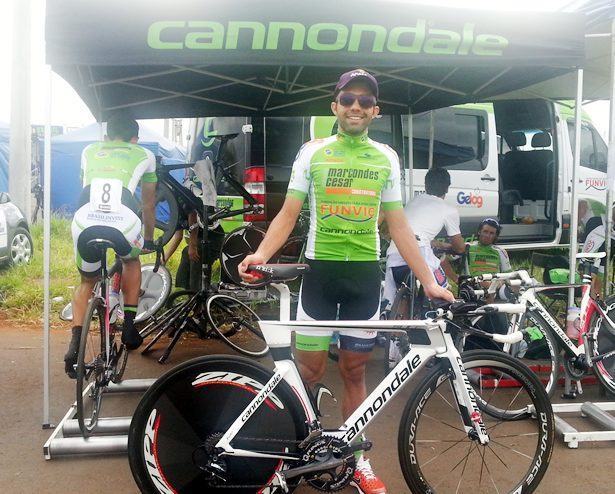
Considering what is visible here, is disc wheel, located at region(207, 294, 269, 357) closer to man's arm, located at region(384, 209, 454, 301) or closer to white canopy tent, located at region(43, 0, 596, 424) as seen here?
white canopy tent, located at region(43, 0, 596, 424)

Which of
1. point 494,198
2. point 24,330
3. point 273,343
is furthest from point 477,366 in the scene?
point 494,198

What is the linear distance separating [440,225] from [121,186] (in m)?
2.52

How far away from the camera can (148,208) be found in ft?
13.7

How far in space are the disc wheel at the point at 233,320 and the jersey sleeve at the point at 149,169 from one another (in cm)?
148

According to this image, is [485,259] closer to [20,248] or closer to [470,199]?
[470,199]

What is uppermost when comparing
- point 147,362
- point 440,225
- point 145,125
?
point 145,125

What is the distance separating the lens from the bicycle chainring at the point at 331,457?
261cm

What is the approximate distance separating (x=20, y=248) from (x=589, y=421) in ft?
24.5

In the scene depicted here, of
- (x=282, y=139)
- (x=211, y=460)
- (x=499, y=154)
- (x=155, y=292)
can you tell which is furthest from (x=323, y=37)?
(x=499, y=154)

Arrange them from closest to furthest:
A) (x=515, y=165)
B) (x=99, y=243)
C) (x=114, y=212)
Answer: (x=99, y=243) → (x=114, y=212) → (x=515, y=165)

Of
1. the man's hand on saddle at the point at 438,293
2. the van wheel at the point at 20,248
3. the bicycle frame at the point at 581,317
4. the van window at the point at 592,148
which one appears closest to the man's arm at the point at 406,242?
the man's hand on saddle at the point at 438,293

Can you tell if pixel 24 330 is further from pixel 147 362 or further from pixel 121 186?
pixel 121 186

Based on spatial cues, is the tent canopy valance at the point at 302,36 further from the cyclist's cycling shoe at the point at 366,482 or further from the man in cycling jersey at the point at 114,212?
the cyclist's cycling shoe at the point at 366,482

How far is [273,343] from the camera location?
8.55 ft
